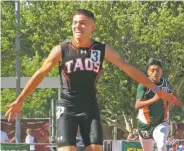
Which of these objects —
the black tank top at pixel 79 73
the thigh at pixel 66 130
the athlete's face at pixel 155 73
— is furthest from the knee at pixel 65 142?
the athlete's face at pixel 155 73

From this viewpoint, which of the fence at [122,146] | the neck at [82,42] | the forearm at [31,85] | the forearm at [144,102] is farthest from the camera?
the fence at [122,146]

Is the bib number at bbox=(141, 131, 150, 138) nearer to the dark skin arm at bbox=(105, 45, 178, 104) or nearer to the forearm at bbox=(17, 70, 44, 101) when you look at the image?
the dark skin arm at bbox=(105, 45, 178, 104)

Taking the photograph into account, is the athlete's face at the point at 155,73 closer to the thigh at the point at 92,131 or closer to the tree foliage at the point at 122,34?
the thigh at the point at 92,131

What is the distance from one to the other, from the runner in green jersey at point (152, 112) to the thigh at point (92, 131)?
134 inches

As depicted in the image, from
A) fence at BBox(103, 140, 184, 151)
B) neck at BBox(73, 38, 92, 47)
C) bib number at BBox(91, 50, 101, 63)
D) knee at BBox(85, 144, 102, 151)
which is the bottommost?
fence at BBox(103, 140, 184, 151)

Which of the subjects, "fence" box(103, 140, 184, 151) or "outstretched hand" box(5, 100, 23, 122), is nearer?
"outstretched hand" box(5, 100, 23, 122)

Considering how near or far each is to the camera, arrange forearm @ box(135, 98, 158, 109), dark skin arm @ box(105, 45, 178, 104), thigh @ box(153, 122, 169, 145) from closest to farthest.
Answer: dark skin arm @ box(105, 45, 178, 104), forearm @ box(135, 98, 158, 109), thigh @ box(153, 122, 169, 145)

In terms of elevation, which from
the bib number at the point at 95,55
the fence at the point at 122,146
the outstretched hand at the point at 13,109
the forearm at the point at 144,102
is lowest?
the fence at the point at 122,146

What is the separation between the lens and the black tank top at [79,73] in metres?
7.64

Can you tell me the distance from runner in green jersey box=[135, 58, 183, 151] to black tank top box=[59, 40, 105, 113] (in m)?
3.45

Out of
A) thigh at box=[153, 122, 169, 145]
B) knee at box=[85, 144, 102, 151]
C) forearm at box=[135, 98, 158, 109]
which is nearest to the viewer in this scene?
knee at box=[85, 144, 102, 151]

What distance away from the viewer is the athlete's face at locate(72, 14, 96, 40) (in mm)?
7668

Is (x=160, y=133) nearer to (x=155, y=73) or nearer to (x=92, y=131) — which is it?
(x=155, y=73)

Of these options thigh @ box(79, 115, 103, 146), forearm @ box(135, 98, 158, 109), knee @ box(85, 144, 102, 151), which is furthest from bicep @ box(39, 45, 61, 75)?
forearm @ box(135, 98, 158, 109)
